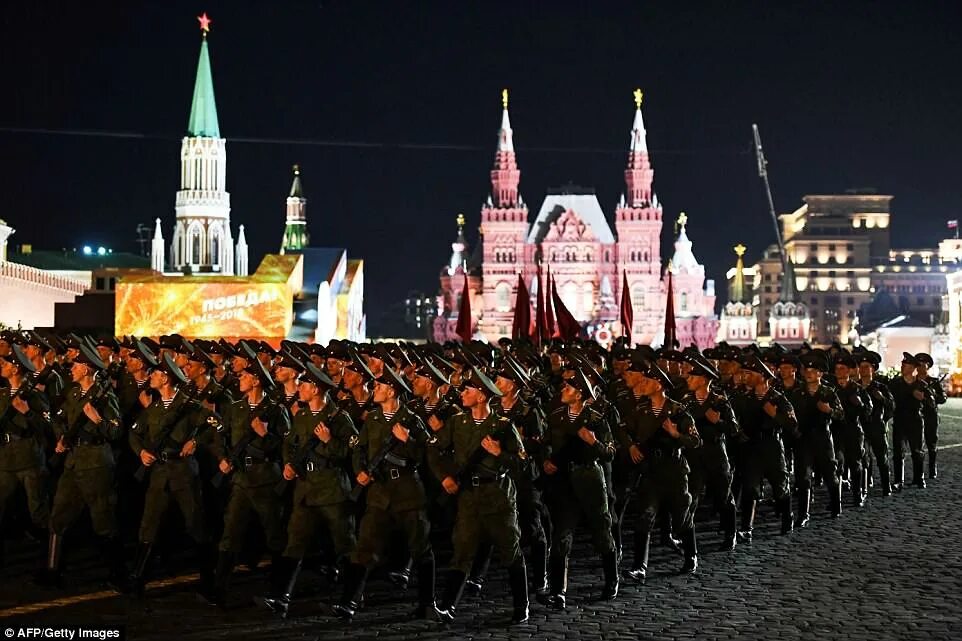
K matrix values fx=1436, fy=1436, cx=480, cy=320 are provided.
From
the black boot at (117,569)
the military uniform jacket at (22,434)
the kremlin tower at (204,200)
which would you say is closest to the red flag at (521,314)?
the military uniform jacket at (22,434)

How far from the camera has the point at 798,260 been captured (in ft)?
478

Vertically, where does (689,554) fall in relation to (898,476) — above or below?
below

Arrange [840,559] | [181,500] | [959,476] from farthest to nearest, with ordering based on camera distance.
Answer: [959,476] < [840,559] < [181,500]

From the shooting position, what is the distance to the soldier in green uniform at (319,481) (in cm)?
1102

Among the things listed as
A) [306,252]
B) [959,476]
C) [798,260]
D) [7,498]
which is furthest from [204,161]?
[7,498]

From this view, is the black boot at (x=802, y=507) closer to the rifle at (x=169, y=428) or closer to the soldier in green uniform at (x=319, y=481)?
the soldier in green uniform at (x=319, y=481)

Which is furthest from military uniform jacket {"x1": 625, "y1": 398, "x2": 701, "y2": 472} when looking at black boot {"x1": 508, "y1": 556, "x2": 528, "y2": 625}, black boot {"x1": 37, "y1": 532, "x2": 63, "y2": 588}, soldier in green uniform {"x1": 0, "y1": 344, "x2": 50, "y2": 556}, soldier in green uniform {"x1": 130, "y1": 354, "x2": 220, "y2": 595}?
soldier in green uniform {"x1": 0, "y1": 344, "x2": 50, "y2": 556}

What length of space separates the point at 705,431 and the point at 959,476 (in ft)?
31.7

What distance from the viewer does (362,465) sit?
10875mm

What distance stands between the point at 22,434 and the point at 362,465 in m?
3.70

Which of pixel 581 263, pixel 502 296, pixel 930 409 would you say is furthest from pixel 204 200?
pixel 930 409

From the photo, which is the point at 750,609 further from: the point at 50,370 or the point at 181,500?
the point at 50,370

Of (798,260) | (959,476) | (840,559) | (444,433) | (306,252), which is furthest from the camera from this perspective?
(798,260)

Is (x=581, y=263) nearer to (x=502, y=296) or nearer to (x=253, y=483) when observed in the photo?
(x=502, y=296)
